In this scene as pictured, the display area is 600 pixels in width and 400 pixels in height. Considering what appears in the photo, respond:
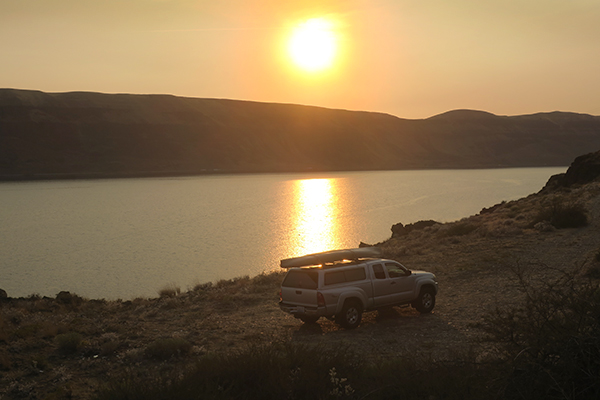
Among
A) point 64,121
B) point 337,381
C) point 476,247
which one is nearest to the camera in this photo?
point 337,381

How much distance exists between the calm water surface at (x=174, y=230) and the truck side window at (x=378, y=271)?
17.0 meters

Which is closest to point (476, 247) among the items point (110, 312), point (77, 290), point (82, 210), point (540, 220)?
point (540, 220)

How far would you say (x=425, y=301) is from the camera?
14.1m

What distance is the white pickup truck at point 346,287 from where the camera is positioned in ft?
40.2

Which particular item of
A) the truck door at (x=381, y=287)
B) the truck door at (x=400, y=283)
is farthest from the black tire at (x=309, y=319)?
the truck door at (x=400, y=283)

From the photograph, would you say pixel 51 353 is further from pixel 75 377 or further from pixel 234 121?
pixel 234 121

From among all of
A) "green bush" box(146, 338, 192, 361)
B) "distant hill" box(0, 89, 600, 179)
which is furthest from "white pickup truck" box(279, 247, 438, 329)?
"distant hill" box(0, 89, 600, 179)

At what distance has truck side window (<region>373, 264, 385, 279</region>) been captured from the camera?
1324 centimetres

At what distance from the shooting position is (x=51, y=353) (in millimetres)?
10758

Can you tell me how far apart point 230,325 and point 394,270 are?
15.4 ft

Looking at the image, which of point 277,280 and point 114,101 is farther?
point 114,101

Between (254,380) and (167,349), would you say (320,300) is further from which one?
(254,380)

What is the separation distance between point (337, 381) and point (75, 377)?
A: 207 inches

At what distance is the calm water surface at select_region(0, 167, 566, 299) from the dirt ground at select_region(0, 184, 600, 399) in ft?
37.1
